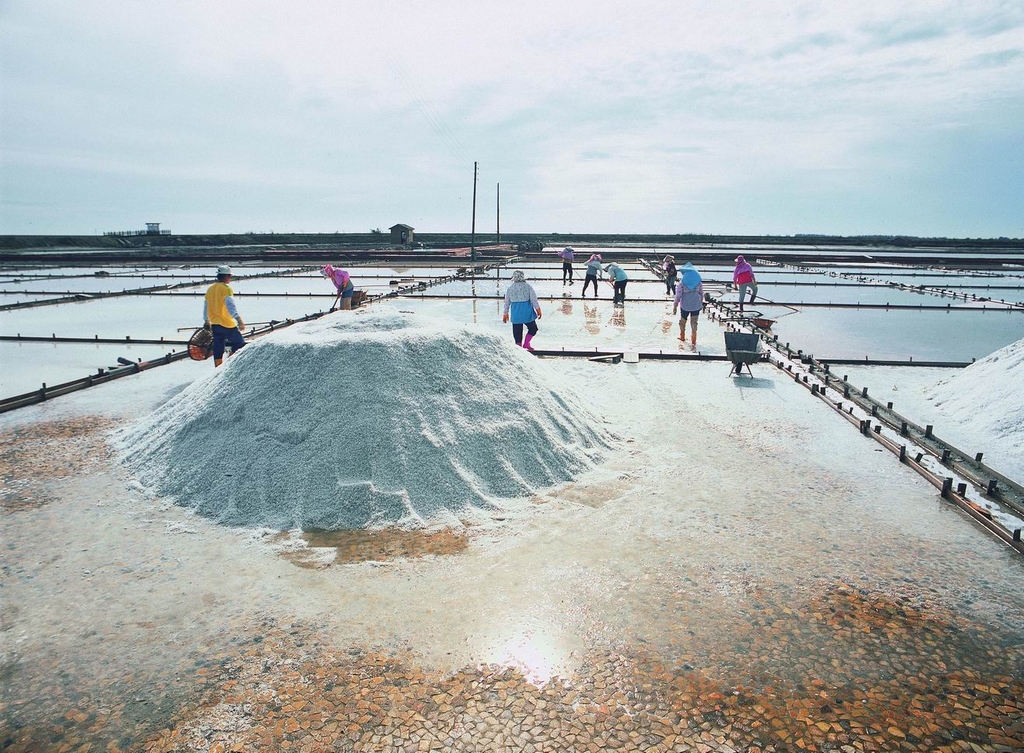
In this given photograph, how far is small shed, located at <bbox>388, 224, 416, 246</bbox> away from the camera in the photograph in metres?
48.5

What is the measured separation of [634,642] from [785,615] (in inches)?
35.5

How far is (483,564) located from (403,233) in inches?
1873

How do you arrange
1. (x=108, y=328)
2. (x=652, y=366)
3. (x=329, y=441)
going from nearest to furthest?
1. (x=329, y=441)
2. (x=652, y=366)
3. (x=108, y=328)

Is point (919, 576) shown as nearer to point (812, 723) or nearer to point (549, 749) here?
point (812, 723)

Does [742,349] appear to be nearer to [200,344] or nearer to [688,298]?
[688,298]

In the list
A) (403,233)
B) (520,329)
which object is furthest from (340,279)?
(403,233)

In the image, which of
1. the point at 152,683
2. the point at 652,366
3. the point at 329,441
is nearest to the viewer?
the point at 152,683

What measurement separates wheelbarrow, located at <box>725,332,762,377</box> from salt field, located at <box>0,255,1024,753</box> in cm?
104

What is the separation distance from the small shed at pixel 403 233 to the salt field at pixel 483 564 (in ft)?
141

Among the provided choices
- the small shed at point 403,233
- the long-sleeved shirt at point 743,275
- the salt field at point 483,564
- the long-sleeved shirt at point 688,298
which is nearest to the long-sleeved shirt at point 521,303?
the salt field at point 483,564

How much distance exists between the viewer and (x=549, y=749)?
241 cm

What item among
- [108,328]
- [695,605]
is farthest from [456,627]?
[108,328]

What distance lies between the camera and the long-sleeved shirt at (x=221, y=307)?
24.9 ft

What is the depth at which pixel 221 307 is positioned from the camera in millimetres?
7668
